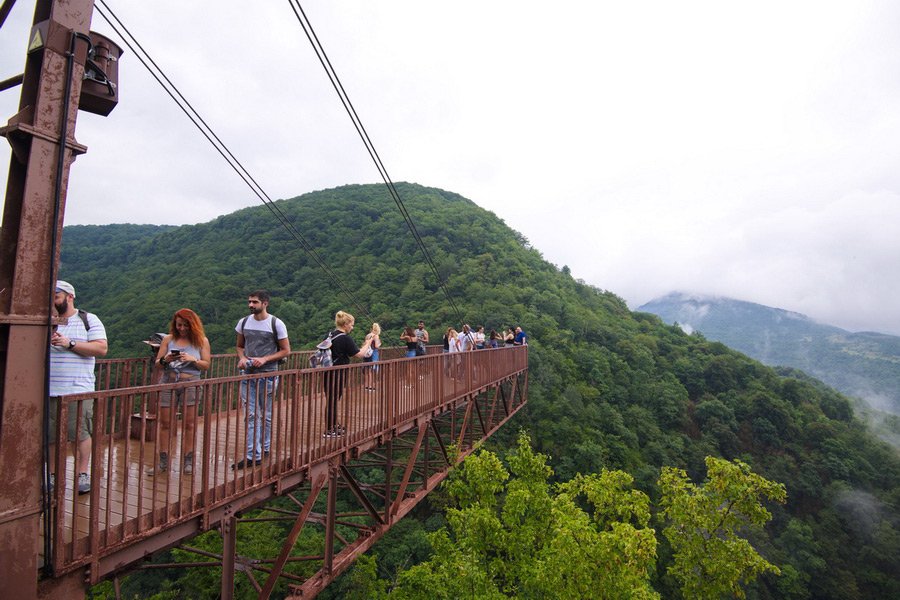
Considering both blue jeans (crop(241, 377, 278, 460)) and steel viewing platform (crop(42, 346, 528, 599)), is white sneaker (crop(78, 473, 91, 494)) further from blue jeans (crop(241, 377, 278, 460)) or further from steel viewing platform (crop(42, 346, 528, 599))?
blue jeans (crop(241, 377, 278, 460))

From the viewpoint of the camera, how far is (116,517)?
262cm

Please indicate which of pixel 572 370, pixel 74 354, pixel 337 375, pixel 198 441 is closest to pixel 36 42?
pixel 74 354

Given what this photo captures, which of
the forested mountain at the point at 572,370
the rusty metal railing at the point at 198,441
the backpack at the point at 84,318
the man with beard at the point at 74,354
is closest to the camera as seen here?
the rusty metal railing at the point at 198,441

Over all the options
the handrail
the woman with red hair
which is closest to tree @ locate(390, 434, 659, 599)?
the handrail

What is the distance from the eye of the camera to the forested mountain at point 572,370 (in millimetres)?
35875

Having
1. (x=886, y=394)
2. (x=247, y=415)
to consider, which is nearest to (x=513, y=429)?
(x=247, y=415)

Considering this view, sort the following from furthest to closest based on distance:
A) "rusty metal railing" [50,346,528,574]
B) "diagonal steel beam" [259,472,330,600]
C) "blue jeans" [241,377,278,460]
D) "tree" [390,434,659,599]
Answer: "tree" [390,434,659,599], "diagonal steel beam" [259,472,330,600], "blue jeans" [241,377,278,460], "rusty metal railing" [50,346,528,574]

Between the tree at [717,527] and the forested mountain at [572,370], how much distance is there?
614 inches

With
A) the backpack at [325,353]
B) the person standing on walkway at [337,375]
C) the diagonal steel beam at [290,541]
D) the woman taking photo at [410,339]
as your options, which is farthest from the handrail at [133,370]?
the woman taking photo at [410,339]

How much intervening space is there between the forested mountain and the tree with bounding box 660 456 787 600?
51.1 feet

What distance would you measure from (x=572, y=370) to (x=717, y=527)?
120 ft

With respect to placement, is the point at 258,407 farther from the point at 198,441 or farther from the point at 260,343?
the point at 198,441

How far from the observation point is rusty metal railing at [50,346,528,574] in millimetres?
2232

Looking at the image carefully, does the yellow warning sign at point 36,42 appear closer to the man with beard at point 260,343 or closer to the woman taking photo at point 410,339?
the man with beard at point 260,343
